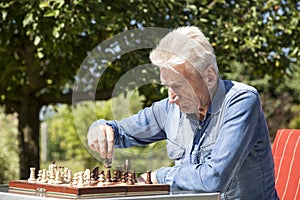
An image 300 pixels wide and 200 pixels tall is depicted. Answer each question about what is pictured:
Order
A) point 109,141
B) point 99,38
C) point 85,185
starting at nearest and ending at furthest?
point 85,185 → point 109,141 → point 99,38

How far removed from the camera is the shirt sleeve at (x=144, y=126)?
9.55ft

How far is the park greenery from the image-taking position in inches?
231

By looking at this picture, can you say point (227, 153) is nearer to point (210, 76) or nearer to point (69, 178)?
point (210, 76)

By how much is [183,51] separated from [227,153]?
371 mm

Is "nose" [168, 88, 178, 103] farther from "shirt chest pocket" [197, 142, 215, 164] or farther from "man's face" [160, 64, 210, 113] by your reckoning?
"shirt chest pocket" [197, 142, 215, 164]

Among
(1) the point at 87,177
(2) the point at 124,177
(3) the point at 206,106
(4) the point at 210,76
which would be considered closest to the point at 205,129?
(3) the point at 206,106

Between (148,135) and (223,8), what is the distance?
13.3ft

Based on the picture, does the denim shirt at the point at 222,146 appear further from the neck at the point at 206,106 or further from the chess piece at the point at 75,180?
the chess piece at the point at 75,180

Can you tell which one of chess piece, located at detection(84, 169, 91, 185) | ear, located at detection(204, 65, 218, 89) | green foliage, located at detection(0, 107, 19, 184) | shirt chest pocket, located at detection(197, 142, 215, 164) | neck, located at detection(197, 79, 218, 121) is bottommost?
green foliage, located at detection(0, 107, 19, 184)

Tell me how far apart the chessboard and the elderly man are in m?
0.19

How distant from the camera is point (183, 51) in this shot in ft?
8.10

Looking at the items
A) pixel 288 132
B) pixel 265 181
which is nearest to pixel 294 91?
pixel 288 132

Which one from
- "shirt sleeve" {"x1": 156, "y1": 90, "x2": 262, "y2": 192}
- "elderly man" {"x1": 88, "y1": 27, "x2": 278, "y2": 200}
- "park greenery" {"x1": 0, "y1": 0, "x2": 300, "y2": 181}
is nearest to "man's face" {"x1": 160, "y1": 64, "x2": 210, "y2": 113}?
"elderly man" {"x1": 88, "y1": 27, "x2": 278, "y2": 200}

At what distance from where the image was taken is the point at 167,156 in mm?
2787
